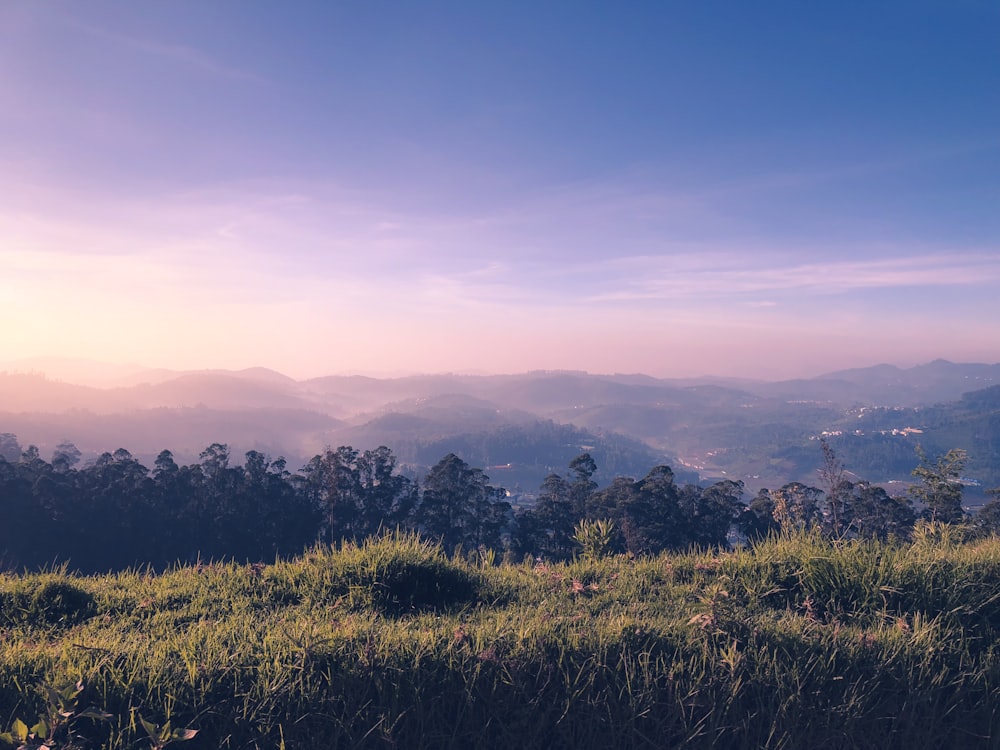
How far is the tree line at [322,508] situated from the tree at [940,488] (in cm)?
805

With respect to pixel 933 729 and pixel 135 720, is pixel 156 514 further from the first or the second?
pixel 933 729

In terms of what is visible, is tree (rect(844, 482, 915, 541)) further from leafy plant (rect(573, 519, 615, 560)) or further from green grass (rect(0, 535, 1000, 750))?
green grass (rect(0, 535, 1000, 750))

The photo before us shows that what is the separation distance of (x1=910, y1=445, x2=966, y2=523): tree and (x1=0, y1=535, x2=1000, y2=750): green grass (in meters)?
16.0

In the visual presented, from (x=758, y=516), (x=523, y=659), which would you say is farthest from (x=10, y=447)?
(x=523, y=659)

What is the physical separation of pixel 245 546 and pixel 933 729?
39.4m

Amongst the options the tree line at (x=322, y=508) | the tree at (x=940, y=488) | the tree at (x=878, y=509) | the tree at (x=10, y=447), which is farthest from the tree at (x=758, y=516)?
the tree at (x=10, y=447)

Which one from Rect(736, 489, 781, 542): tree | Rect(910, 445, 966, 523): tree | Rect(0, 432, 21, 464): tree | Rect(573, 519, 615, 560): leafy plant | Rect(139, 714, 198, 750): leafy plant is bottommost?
Rect(736, 489, 781, 542): tree

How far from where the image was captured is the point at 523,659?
402cm

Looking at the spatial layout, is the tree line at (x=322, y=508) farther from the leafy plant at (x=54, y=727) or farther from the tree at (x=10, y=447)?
the tree at (x=10, y=447)

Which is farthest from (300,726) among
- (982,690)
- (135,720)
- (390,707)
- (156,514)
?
(156,514)

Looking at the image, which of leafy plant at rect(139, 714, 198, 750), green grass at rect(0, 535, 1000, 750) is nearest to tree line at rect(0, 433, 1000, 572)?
green grass at rect(0, 535, 1000, 750)

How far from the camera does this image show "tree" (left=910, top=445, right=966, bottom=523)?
60.2 feet

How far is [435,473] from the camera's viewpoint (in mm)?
36000

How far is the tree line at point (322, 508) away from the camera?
32.8 meters
